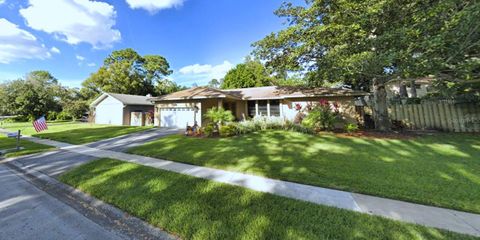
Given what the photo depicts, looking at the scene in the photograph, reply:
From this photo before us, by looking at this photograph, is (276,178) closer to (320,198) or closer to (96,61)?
(320,198)

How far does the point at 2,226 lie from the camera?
3.04 meters

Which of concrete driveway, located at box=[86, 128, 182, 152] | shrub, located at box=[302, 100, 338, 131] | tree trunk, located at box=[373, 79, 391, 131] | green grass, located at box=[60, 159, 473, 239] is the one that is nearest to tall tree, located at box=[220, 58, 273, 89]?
shrub, located at box=[302, 100, 338, 131]

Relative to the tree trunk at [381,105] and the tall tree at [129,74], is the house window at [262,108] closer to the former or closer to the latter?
the tree trunk at [381,105]

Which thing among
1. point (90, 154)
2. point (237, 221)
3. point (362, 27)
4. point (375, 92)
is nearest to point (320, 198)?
point (237, 221)

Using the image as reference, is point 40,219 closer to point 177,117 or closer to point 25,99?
point 177,117

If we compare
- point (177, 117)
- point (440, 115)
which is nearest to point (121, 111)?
point (177, 117)

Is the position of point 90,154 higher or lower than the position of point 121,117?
lower

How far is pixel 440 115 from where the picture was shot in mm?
11234

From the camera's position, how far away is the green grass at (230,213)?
2533 mm

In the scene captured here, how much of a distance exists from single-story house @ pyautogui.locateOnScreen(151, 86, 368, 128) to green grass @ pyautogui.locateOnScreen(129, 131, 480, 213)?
5371mm

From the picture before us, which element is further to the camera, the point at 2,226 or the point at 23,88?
the point at 23,88

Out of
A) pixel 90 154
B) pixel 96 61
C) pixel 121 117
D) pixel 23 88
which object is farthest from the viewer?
pixel 96 61

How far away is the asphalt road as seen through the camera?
279 cm

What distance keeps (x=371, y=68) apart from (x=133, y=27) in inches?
650
